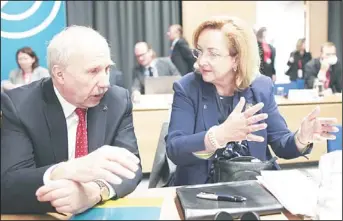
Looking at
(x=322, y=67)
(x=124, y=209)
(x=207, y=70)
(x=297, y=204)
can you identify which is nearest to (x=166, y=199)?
(x=124, y=209)

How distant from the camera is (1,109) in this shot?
3.40 ft

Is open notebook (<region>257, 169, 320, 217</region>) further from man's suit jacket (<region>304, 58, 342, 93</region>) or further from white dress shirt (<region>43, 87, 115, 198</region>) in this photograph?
man's suit jacket (<region>304, 58, 342, 93</region>)

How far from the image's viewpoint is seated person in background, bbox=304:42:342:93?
3.50 meters

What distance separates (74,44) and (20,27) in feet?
13.7

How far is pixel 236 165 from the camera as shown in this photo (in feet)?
3.73

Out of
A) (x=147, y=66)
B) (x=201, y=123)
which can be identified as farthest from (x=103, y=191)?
(x=147, y=66)

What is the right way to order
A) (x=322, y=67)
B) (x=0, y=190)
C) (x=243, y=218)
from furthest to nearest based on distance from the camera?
(x=322, y=67)
(x=0, y=190)
(x=243, y=218)

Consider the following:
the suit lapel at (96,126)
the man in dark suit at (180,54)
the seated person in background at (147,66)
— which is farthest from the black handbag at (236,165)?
the man in dark suit at (180,54)

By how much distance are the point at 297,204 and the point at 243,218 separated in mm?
123

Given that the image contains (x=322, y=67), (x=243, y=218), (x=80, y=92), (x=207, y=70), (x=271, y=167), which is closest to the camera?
(x=243, y=218)

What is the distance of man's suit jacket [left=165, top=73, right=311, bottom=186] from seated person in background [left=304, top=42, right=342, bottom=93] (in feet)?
6.81

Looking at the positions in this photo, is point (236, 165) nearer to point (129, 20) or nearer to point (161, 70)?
point (161, 70)

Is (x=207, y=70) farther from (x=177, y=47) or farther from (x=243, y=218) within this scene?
(x=177, y=47)

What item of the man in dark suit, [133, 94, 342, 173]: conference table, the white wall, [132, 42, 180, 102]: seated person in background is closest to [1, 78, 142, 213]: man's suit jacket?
[133, 94, 342, 173]: conference table
